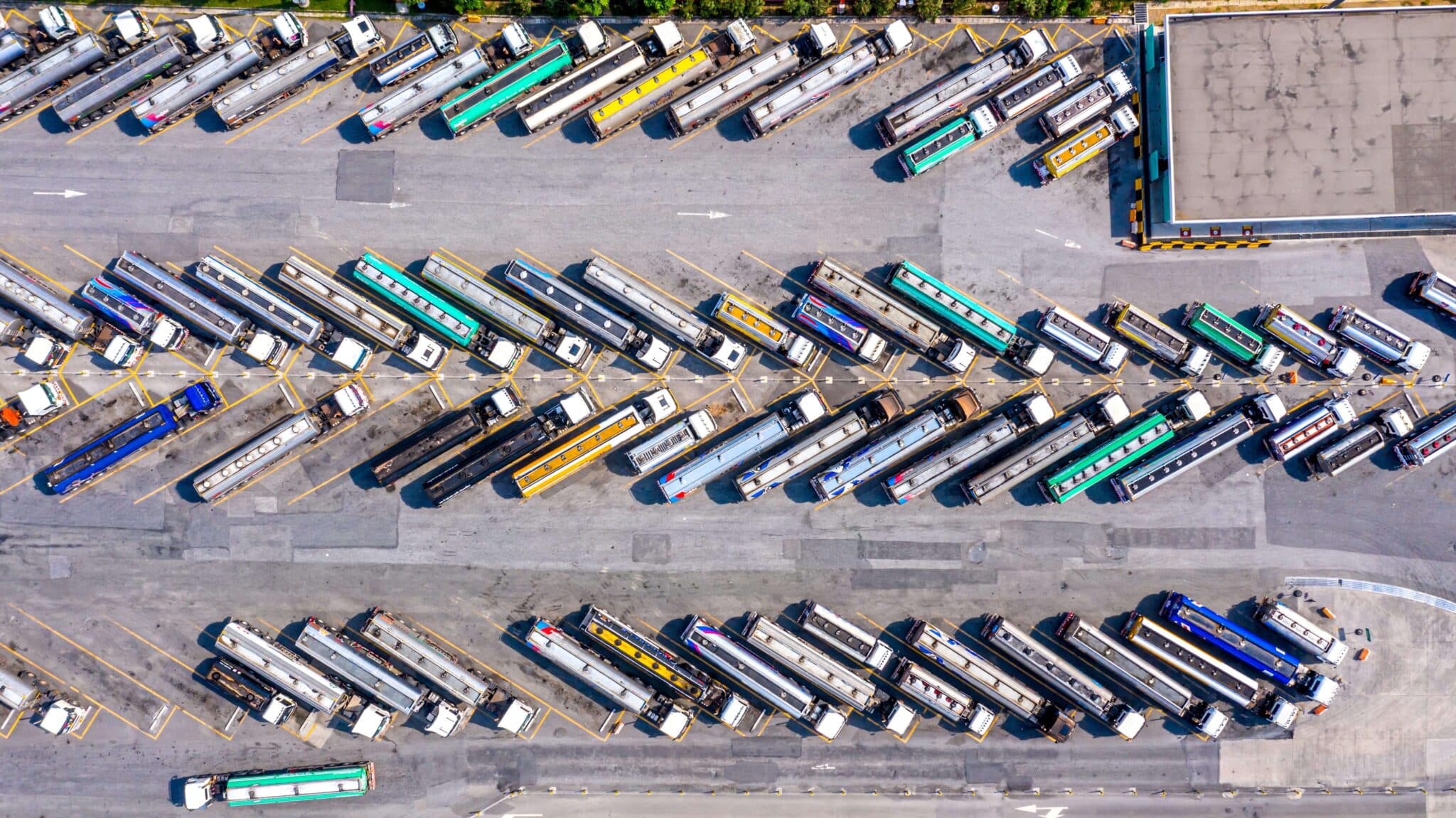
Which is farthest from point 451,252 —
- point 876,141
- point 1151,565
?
point 1151,565

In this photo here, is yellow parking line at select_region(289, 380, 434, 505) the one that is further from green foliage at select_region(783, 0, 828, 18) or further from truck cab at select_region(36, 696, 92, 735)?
green foliage at select_region(783, 0, 828, 18)

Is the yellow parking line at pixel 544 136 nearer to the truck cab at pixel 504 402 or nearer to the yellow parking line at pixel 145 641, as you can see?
the truck cab at pixel 504 402

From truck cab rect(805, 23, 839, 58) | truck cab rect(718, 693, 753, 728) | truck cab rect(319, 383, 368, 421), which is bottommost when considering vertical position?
truck cab rect(718, 693, 753, 728)

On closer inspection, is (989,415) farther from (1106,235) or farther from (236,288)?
(236,288)

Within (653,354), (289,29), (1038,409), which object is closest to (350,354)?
(653,354)

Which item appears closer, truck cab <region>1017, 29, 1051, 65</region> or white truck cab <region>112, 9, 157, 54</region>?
white truck cab <region>112, 9, 157, 54</region>

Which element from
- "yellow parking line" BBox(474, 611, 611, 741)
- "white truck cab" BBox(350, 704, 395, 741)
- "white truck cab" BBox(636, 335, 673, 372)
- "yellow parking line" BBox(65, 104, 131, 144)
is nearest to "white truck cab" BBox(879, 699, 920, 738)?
"yellow parking line" BBox(474, 611, 611, 741)

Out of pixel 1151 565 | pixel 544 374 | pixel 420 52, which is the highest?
pixel 420 52
